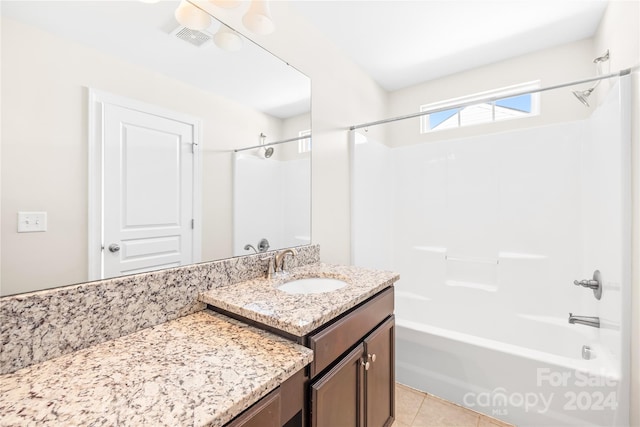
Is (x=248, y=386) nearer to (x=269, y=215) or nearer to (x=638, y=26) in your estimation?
(x=269, y=215)

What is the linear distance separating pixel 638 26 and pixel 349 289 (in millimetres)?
1782

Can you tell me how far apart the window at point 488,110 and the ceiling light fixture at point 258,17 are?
1.48 meters

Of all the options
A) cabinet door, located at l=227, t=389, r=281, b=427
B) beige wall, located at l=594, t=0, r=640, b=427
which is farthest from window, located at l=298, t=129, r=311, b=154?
beige wall, located at l=594, t=0, r=640, b=427

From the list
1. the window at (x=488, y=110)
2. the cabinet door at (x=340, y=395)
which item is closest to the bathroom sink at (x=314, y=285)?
the cabinet door at (x=340, y=395)

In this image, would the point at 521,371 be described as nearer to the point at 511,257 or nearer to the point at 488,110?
the point at 511,257

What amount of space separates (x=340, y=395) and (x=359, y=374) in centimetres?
15

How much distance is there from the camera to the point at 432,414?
1650mm

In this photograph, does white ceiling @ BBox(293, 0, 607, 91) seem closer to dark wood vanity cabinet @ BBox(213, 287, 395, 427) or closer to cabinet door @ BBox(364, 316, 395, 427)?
dark wood vanity cabinet @ BBox(213, 287, 395, 427)

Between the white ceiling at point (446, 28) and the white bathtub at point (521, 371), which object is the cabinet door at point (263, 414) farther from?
the white ceiling at point (446, 28)

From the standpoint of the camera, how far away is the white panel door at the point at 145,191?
0.89m

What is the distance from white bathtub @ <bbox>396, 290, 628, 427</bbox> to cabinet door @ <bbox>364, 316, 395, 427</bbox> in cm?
45

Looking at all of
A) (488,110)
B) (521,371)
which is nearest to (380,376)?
(521,371)

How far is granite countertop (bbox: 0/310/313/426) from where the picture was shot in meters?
0.51

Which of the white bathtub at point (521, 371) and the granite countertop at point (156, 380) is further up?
the granite countertop at point (156, 380)
